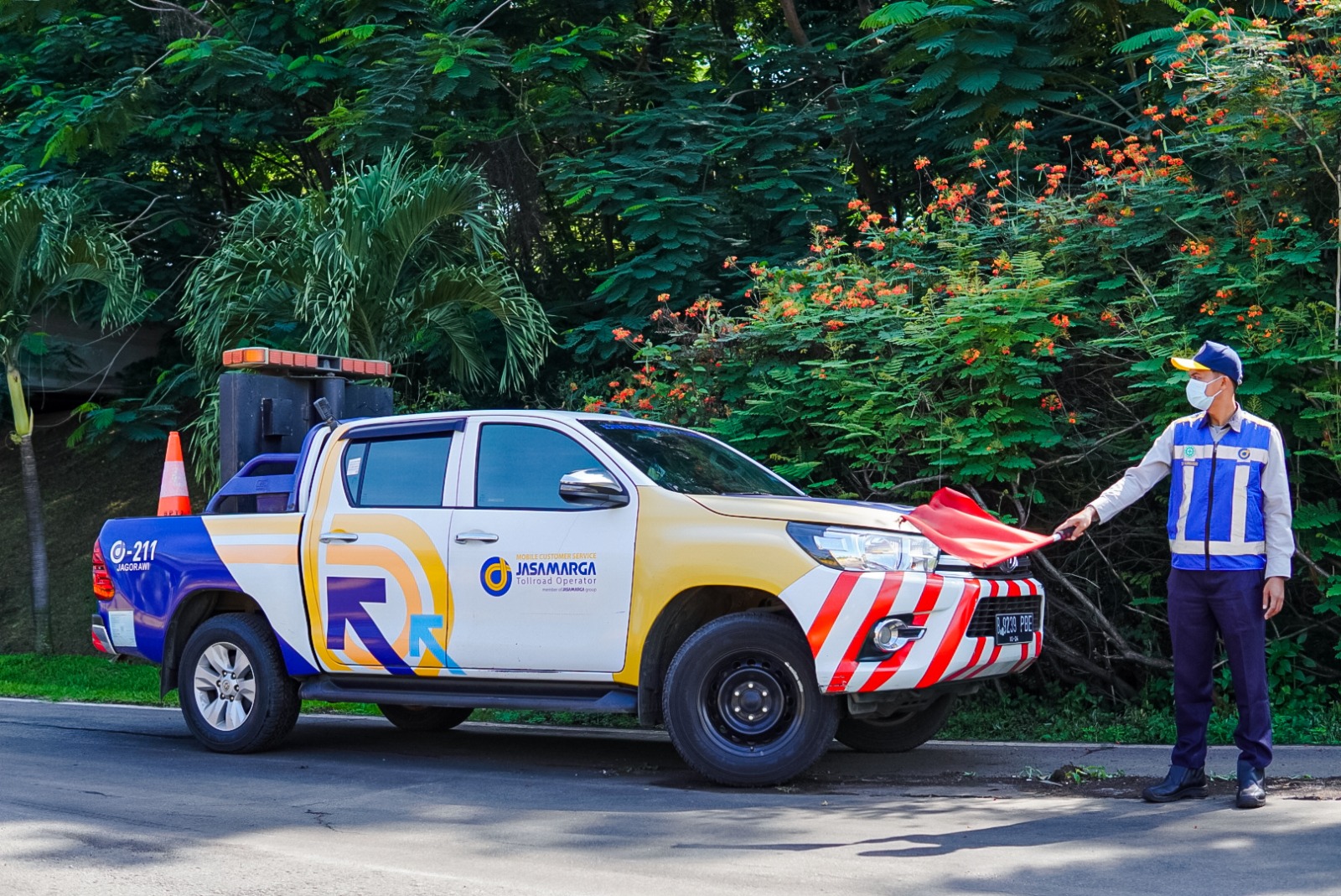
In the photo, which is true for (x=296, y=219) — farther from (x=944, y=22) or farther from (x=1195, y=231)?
(x=1195, y=231)

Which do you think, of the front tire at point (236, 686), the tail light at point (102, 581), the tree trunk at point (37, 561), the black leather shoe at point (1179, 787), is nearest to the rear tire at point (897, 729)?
the black leather shoe at point (1179, 787)

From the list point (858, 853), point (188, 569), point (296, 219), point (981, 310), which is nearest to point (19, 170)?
point (296, 219)

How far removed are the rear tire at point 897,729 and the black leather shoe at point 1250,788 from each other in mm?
1842

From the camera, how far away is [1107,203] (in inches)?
373

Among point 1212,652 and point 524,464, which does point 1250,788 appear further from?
point 524,464

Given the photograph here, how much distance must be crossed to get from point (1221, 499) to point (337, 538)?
188 inches

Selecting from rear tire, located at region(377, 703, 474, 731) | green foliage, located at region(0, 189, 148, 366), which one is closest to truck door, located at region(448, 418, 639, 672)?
rear tire, located at region(377, 703, 474, 731)

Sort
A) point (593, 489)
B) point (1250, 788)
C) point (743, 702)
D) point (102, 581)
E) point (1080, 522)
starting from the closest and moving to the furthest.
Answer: point (1250, 788) < point (1080, 522) < point (743, 702) < point (593, 489) < point (102, 581)

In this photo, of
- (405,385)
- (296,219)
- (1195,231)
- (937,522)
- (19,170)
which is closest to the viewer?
(937,522)

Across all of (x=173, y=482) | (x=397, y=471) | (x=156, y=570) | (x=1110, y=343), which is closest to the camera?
(x=397, y=471)

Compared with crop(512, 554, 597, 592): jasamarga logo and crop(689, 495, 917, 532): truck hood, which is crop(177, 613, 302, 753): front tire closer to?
crop(512, 554, 597, 592): jasamarga logo

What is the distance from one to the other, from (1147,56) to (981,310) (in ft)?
16.1

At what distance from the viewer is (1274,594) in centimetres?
596

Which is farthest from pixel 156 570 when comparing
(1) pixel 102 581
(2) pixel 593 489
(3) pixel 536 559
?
(2) pixel 593 489
